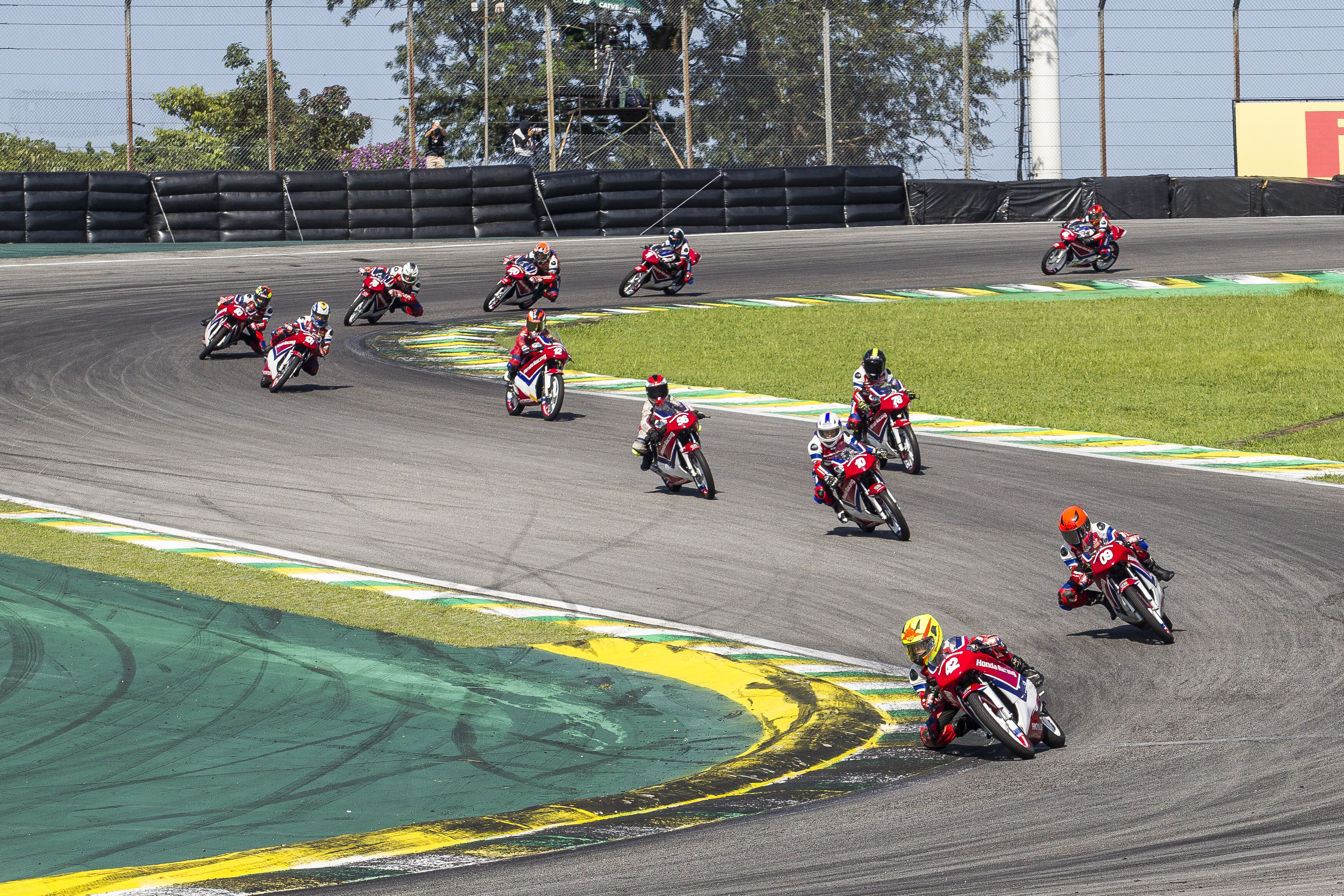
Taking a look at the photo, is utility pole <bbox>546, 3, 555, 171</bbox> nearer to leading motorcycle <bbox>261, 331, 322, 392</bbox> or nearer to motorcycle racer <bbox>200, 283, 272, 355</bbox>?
motorcycle racer <bbox>200, 283, 272, 355</bbox>

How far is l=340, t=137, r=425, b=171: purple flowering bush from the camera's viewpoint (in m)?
46.9

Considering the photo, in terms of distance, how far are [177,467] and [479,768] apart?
32.3ft

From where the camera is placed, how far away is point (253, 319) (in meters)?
23.7

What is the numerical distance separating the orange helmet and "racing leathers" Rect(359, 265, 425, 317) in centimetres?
1702

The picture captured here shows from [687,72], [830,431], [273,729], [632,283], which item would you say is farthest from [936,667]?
[687,72]

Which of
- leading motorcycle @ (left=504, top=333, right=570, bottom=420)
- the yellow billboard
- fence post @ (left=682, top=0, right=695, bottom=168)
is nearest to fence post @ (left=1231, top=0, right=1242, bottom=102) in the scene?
the yellow billboard

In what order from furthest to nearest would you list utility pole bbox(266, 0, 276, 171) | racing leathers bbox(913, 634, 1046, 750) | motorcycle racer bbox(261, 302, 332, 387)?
utility pole bbox(266, 0, 276, 171)
motorcycle racer bbox(261, 302, 332, 387)
racing leathers bbox(913, 634, 1046, 750)

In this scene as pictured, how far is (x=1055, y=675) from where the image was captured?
1062 centimetres

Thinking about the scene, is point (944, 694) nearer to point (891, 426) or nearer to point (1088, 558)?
point (1088, 558)

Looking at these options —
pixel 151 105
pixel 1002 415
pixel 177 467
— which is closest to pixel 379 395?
pixel 177 467

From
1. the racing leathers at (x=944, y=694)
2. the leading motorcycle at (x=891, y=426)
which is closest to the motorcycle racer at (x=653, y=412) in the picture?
the leading motorcycle at (x=891, y=426)

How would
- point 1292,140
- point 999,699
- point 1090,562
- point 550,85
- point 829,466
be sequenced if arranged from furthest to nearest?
point 1292,140 → point 550,85 → point 829,466 → point 1090,562 → point 999,699

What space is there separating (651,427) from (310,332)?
7.70m

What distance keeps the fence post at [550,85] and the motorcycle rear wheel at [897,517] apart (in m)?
26.1
